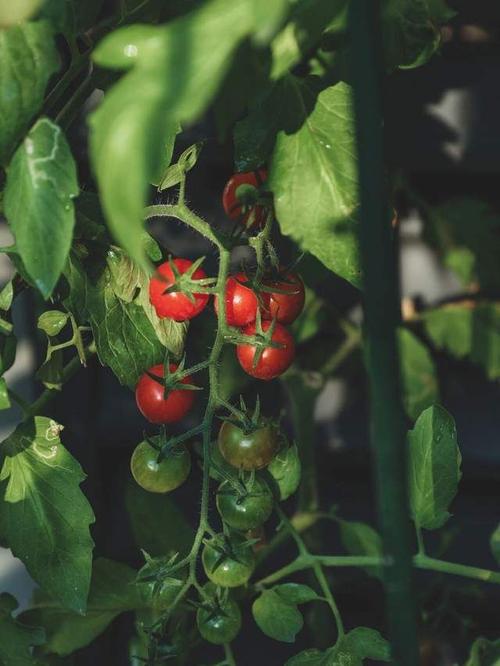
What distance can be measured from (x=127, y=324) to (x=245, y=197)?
0.51 feet

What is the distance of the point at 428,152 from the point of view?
165cm

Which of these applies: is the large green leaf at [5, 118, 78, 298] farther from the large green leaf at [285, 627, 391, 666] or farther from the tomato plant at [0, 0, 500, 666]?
the large green leaf at [285, 627, 391, 666]

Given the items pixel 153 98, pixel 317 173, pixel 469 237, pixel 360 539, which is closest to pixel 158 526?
pixel 360 539

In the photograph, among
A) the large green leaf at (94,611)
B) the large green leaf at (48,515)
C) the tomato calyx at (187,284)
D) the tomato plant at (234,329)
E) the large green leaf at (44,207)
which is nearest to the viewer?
the tomato plant at (234,329)

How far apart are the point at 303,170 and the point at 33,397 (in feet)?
2.52

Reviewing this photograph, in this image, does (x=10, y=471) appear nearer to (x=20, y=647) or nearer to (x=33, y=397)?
(x=20, y=647)

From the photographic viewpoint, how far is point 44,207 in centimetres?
72

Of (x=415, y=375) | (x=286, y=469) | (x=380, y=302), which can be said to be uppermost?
(x=380, y=302)

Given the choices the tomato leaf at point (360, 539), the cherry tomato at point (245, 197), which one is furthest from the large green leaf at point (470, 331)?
the cherry tomato at point (245, 197)

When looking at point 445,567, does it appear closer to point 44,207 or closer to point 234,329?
point 234,329

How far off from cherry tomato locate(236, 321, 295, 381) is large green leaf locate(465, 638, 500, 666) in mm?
361

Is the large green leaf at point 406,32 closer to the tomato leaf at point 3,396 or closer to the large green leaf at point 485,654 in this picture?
the tomato leaf at point 3,396

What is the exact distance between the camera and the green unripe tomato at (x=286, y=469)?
1.02 metres

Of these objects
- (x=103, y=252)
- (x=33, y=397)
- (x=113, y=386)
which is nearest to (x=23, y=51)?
(x=103, y=252)
